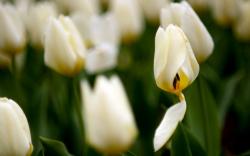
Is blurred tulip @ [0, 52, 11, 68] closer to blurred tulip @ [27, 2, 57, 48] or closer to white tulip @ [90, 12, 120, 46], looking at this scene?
blurred tulip @ [27, 2, 57, 48]

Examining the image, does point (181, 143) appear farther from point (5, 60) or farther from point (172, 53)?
point (5, 60)

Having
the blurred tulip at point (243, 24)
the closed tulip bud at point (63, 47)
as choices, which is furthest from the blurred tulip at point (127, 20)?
the closed tulip bud at point (63, 47)

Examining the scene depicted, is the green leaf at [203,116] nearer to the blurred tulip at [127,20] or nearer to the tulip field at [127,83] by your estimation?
the tulip field at [127,83]

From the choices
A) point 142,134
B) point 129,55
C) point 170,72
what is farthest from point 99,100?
point 129,55

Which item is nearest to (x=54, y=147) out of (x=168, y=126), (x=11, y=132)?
(x=11, y=132)

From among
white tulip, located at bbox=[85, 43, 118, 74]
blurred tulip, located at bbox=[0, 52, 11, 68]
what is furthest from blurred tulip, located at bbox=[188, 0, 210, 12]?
blurred tulip, located at bbox=[0, 52, 11, 68]
